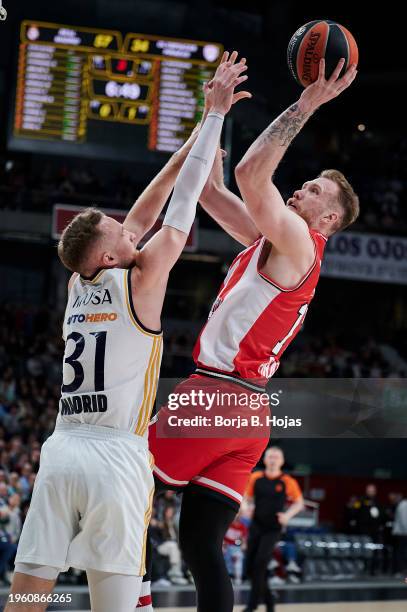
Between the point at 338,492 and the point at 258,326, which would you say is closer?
the point at 258,326

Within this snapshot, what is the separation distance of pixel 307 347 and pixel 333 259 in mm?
3732

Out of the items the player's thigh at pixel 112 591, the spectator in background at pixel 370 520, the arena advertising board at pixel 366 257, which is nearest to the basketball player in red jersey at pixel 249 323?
the player's thigh at pixel 112 591

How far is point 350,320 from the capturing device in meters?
27.4

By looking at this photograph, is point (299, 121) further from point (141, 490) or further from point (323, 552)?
point (323, 552)

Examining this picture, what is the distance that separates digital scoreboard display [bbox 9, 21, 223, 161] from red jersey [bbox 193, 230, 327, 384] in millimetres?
11402

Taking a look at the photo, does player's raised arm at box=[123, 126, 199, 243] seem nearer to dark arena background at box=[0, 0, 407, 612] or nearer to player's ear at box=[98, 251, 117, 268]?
player's ear at box=[98, 251, 117, 268]

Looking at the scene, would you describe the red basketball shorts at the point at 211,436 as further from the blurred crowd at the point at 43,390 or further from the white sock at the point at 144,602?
the blurred crowd at the point at 43,390

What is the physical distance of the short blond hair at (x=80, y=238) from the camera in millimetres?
3998

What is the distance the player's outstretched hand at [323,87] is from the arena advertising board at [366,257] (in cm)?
1490

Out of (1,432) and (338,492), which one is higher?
(1,432)

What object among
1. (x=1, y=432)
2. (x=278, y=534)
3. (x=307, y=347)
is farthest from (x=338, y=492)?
(x=278, y=534)

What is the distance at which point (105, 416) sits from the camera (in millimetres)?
3865

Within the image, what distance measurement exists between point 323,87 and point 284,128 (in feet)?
0.86

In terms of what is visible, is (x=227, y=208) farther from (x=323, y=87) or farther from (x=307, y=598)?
(x=307, y=598)
